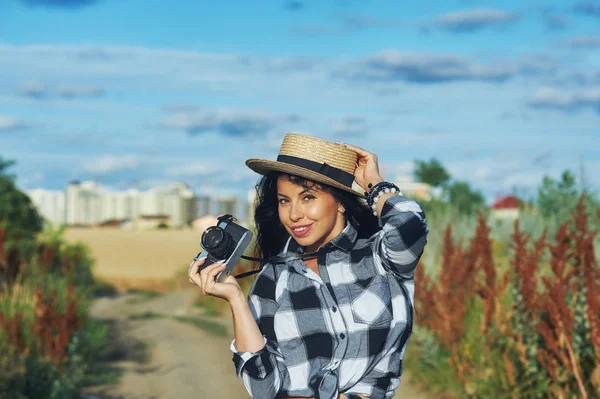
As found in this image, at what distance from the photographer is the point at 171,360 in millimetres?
10094

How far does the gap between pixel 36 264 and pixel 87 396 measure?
5.25 m

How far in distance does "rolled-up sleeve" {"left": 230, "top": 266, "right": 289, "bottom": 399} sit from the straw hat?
44 cm

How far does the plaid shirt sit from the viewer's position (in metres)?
3.17

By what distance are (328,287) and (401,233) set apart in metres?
0.37

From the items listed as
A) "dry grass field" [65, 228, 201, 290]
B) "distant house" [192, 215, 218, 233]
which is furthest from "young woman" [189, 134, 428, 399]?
"dry grass field" [65, 228, 201, 290]

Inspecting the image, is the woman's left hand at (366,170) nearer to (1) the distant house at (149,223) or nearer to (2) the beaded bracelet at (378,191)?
(2) the beaded bracelet at (378,191)

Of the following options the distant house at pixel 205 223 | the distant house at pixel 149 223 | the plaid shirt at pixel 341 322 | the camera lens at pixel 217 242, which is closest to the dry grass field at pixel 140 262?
the distant house at pixel 205 223

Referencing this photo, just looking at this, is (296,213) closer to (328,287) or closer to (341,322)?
(328,287)

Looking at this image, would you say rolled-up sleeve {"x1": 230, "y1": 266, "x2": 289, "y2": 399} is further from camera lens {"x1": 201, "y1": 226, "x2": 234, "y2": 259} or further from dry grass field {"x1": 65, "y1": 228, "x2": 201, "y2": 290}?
dry grass field {"x1": 65, "y1": 228, "x2": 201, "y2": 290}

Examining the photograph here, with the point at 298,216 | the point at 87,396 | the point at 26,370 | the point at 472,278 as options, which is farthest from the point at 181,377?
the point at 298,216

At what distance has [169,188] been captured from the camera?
10181cm

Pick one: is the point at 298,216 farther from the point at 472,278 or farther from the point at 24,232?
the point at 24,232

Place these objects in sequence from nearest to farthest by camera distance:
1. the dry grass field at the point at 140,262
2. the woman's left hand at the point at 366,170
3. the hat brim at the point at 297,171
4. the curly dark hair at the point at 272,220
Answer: the hat brim at the point at 297,171 < the woman's left hand at the point at 366,170 < the curly dark hair at the point at 272,220 < the dry grass field at the point at 140,262

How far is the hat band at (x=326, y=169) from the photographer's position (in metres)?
3.42
